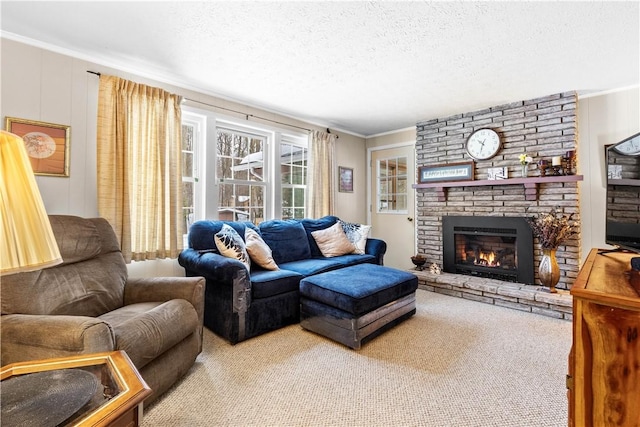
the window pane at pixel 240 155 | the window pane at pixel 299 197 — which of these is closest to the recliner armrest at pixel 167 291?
the window pane at pixel 240 155

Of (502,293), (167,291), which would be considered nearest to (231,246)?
(167,291)

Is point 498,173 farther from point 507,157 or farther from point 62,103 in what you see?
point 62,103

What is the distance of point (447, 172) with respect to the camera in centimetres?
407

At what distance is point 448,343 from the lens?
2.34 m

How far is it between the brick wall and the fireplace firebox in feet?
0.34

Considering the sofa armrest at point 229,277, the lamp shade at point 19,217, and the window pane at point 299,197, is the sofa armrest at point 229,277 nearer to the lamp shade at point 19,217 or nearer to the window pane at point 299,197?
the lamp shade at point 19,217

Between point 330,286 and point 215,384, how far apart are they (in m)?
1.06

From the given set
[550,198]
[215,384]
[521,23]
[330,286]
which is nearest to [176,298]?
[215,384]

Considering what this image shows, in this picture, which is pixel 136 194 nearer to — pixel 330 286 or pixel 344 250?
pixel 330 286

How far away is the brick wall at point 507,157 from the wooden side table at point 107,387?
3976 mm

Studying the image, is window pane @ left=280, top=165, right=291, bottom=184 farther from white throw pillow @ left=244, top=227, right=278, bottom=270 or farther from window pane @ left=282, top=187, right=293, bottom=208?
white throw pillow @ left=244, top=227, right=278, bottom=270

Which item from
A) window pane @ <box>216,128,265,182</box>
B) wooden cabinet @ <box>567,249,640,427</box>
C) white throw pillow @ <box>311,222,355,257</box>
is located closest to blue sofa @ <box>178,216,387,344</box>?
white throw pillow @ <box>311,222,355,257</box>

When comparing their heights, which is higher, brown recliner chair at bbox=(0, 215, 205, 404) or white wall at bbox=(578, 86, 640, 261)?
white wall at bbox=(578, 86, 640, 261)

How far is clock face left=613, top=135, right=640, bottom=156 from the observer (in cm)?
122
